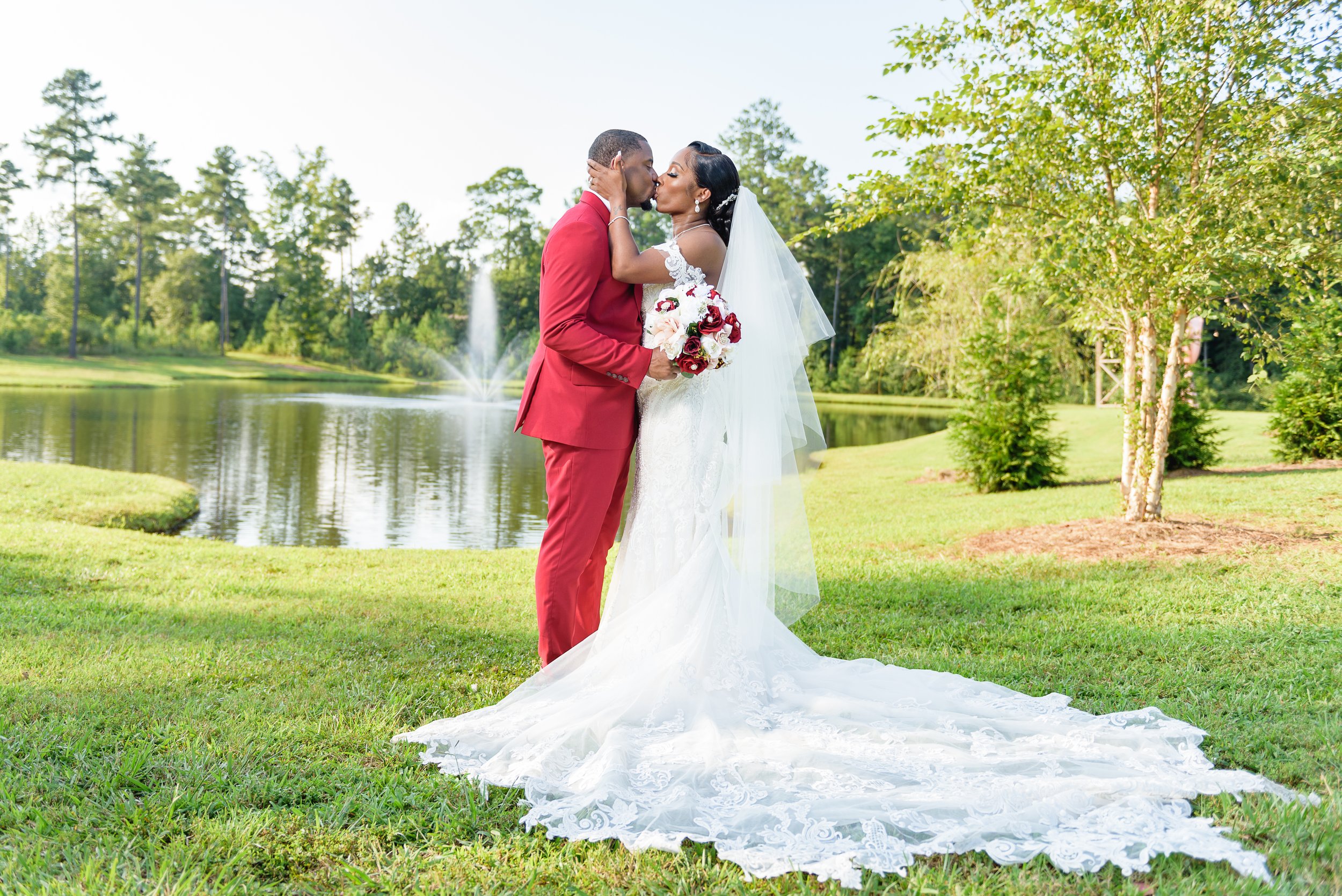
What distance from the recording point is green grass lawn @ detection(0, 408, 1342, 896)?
236cm

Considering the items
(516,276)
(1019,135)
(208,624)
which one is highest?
(516,276)

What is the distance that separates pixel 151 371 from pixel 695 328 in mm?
42123

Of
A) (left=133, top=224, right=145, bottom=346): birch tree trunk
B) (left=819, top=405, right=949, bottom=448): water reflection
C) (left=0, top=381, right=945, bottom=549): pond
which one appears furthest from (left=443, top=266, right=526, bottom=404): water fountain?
(left=0, top=381, right=945, bottom=549): pond

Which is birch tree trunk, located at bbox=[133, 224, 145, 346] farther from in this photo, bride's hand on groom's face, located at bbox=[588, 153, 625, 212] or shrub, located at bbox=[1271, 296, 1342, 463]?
bride's hand on groom's face, located at bbox=[588, 153, 625, 212]

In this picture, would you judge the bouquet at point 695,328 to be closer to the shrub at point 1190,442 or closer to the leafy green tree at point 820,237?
the shrub at point 1190,442

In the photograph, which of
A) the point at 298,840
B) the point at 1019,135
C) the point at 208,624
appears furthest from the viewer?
the point at 1019,135

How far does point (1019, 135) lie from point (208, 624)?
6.72 meters

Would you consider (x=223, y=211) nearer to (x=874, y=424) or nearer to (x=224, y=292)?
(x=224, y=292)

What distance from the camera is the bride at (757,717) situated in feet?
8.36

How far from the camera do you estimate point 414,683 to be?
3.97 meters

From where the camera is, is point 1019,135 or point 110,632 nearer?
point 110,632

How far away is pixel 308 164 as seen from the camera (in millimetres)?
55500

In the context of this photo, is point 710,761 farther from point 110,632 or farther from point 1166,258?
point 1166,258

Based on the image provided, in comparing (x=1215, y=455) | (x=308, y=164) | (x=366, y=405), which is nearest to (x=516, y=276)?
(x=308, y=164)
